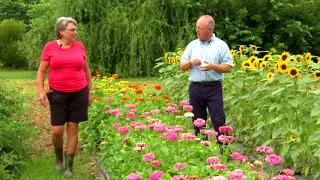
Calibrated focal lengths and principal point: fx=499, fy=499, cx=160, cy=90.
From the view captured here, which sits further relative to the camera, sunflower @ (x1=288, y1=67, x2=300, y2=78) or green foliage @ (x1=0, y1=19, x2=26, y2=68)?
green foliage @ (x1=0, y1=19, x2=26, y2=68)

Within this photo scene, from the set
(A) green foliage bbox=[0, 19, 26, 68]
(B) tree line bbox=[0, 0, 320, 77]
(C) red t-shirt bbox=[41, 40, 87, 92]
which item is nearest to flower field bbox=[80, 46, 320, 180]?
(C) red t-shirt bbox=[41, 40, 87, 92]

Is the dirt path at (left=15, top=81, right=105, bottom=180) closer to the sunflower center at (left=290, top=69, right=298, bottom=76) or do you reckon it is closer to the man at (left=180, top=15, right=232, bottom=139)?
the man at (left=180, top=15, right=232, bottom=139)

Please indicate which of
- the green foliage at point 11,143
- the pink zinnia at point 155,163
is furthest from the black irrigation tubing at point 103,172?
the pink zinnia at point 155,163

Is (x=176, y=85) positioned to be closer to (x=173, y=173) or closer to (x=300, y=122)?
(x=300, y=122)

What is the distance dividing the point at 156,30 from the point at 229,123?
1024 cm

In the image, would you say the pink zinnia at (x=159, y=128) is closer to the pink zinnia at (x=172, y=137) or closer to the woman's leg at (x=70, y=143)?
the pink zinnia at (x=172, y=137)

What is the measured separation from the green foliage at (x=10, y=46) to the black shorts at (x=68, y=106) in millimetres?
20884

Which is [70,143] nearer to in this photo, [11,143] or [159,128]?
[11,143]

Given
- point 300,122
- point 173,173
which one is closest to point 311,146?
point 300,122

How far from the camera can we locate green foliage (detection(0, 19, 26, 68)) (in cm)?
2514

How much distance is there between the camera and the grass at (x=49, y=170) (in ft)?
16.0

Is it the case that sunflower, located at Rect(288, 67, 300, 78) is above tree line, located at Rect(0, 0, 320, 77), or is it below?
below

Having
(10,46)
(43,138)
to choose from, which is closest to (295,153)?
(43,138)

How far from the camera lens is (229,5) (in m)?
18.2
